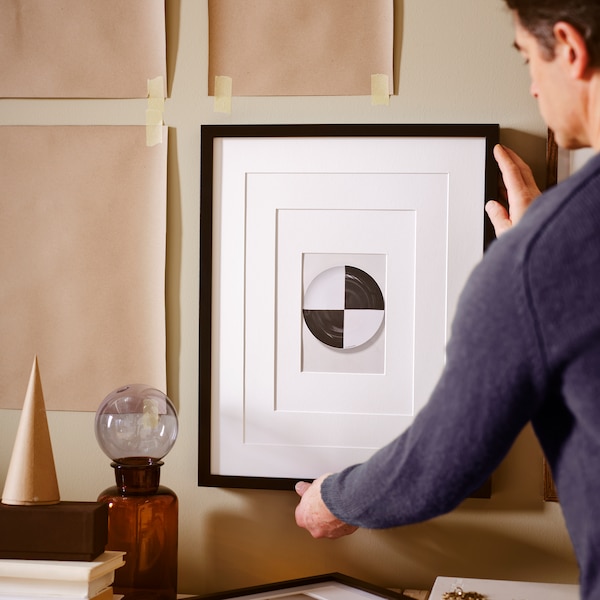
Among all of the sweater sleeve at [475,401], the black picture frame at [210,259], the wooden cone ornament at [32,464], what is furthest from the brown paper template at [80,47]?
the sweater sleeve at [475,401]

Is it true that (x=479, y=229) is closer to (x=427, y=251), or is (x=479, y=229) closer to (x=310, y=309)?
(x=427, y=251)

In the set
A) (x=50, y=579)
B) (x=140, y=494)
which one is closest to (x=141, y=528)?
(x=140, y=494)

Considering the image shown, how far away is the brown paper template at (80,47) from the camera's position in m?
1.27

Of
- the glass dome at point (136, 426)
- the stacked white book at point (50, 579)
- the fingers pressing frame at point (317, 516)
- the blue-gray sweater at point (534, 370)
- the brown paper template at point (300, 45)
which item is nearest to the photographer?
the blue-gray sweater at point (534, 370)

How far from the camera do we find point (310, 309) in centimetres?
123

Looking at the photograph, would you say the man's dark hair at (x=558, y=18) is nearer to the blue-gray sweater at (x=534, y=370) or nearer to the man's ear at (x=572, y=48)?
the man's ear at (x=572, y=48)

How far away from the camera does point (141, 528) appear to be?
113 centimetres

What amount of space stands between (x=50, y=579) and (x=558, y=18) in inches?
34.1

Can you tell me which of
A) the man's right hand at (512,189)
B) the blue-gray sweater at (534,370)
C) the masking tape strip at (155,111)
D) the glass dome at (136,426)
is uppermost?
the masking tape strip at (155,111)

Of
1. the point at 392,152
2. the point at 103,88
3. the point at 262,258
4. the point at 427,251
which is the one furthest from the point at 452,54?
the point at 103,88

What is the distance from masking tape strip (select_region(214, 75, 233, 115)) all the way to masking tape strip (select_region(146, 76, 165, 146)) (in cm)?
9

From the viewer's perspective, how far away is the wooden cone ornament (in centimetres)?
105

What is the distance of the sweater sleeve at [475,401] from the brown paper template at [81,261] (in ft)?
2.19

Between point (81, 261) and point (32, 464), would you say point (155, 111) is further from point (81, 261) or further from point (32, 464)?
point (32, 464)
